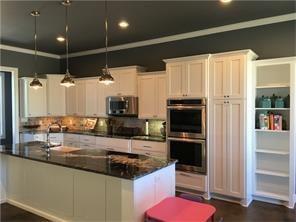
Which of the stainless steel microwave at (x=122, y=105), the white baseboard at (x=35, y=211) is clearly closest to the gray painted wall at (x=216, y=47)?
the stainless steel microwave at (x=122, y=105)

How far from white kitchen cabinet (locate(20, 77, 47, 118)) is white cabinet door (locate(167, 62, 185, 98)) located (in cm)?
360

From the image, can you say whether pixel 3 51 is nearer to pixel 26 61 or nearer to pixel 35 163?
pixel 26 61

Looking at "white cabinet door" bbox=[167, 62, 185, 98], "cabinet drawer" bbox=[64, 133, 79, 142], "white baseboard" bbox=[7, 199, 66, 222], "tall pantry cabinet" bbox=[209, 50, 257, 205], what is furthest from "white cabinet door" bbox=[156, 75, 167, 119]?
"white baseboard" bbox=[7, 199, 66, 222]

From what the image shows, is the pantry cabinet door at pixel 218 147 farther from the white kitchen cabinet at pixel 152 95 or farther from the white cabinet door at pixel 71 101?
the white cabinet door at pixel 71 101

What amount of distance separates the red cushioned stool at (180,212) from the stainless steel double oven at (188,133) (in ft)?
5.40

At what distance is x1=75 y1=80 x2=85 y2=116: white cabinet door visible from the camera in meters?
6.26

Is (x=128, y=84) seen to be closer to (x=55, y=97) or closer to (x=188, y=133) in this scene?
(x=188, y=133)

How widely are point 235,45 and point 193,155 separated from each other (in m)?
2.12

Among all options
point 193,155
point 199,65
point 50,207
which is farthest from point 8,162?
point 199,65

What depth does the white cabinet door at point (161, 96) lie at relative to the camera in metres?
4.91

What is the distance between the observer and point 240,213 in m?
3.60

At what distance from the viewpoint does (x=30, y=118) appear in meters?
6.46

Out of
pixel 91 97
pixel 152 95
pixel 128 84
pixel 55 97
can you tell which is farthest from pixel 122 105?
pixel 55 97

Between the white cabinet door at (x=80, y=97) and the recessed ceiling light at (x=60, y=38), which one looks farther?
the white cabinet door at (x=80, y=97)
